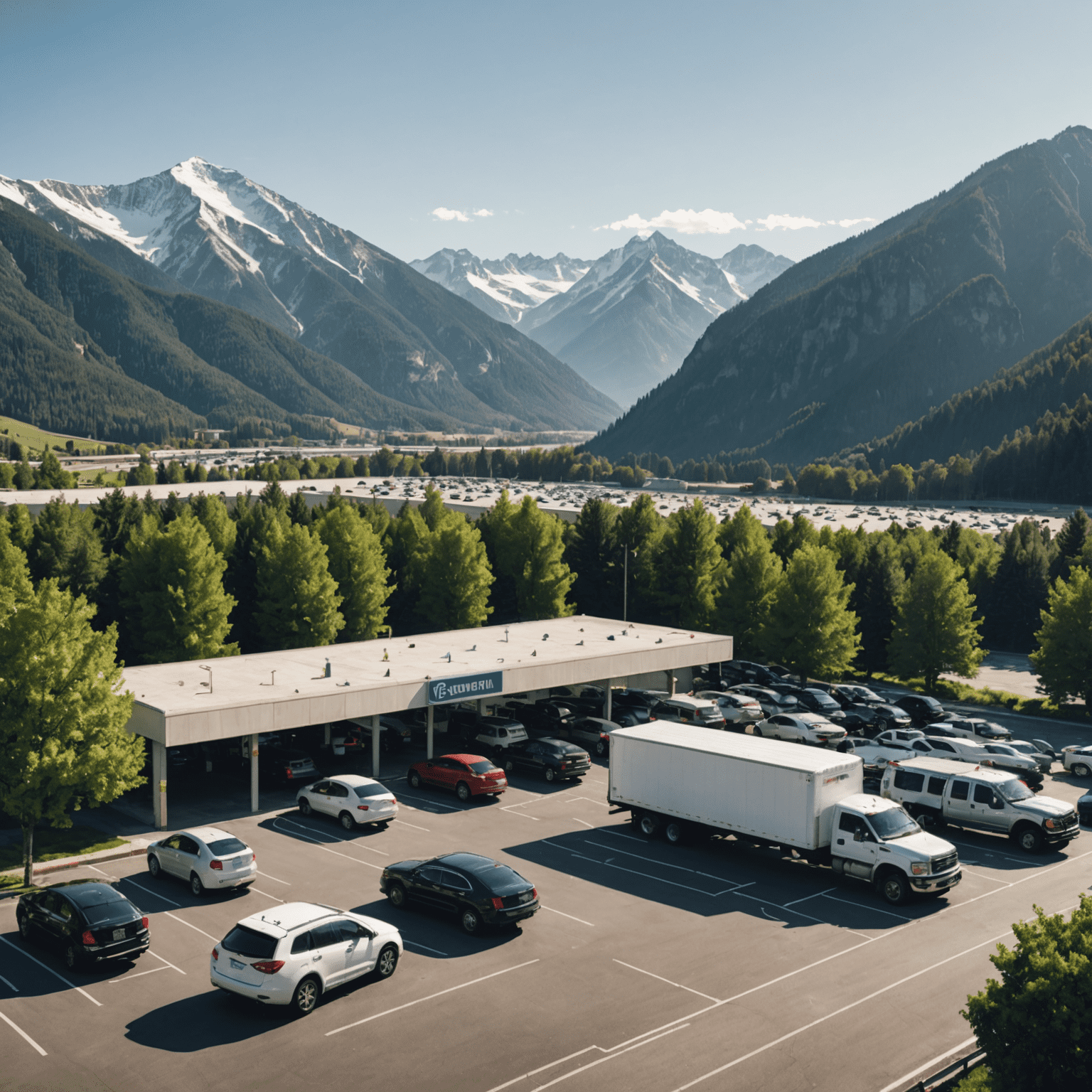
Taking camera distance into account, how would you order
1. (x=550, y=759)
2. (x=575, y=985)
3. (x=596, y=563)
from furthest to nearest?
(x=596, y=563), (x=550, y=759), (x=575, y=985)

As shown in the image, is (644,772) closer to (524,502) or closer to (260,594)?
(260,594)

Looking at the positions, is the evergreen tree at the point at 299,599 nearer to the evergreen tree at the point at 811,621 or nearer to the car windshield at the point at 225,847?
the evergreen tree at the point at 811,621

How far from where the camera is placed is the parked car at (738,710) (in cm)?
5647

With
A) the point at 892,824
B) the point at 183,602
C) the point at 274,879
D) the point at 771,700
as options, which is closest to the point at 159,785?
the point at 274,879

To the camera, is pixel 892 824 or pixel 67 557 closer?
pixel 892 824

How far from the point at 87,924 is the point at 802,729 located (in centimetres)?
3647

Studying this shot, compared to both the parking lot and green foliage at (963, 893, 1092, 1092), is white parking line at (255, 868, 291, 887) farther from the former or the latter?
green foliage at (963, 893, 1092, 1092)

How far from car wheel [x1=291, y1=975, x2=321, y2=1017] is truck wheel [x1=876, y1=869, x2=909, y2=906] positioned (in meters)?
16.9

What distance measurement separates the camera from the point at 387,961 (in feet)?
80.7

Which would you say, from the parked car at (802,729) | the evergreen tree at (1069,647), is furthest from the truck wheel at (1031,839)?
the evergreen tree at (1069,647)

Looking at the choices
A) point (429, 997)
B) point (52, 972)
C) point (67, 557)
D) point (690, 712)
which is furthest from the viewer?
point (67, 557)

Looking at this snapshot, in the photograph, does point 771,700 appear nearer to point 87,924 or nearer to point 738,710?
point 738,710

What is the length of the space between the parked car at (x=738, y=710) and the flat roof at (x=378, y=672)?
8.40 ft

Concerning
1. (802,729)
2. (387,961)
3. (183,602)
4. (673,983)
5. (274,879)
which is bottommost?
(802,729)
